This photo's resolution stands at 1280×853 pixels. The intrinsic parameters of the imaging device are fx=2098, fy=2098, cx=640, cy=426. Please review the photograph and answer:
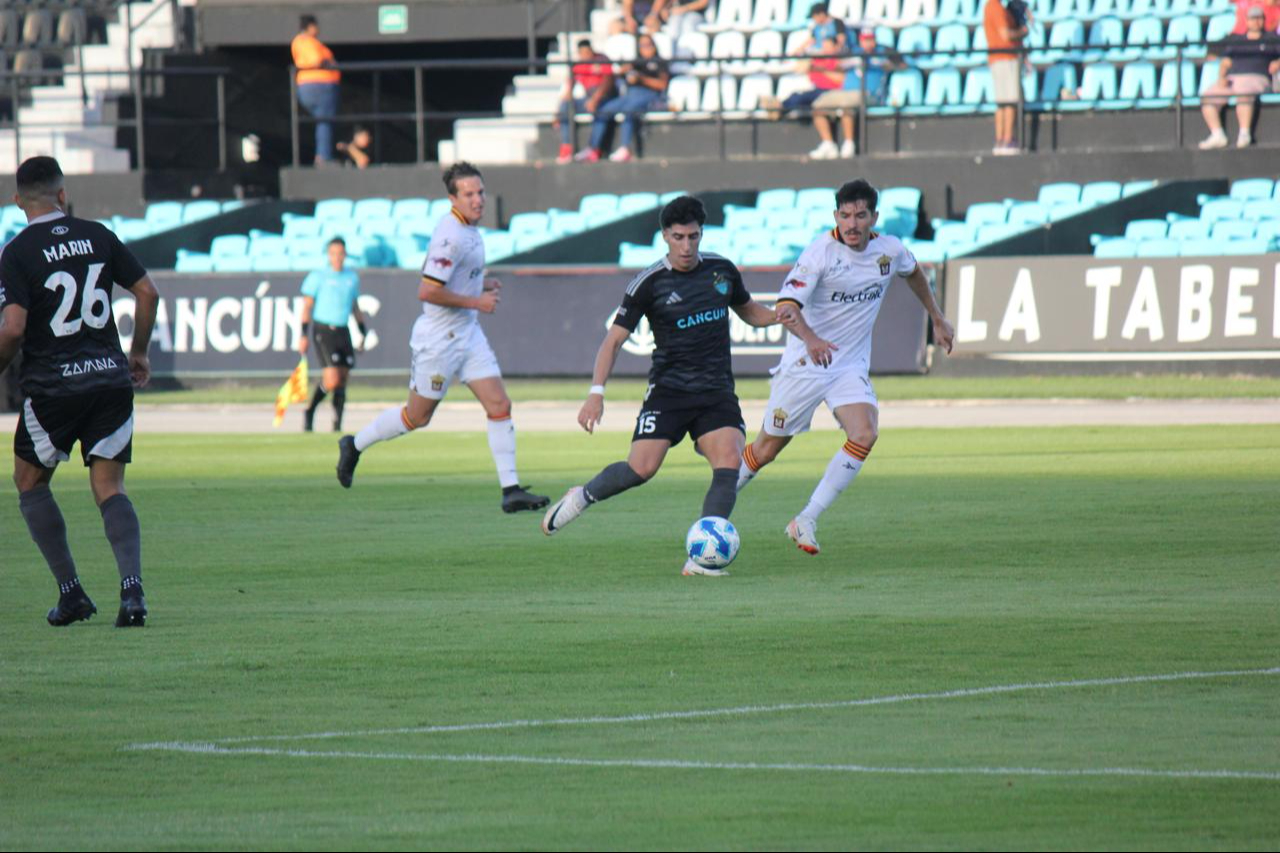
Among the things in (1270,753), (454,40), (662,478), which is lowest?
(662,478)

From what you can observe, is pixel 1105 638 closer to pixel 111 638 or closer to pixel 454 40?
pixel 111 638

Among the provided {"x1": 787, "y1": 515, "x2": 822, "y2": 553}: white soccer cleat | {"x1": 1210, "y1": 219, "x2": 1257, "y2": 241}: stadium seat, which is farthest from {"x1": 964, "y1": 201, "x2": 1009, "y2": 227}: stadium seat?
{"x1": 787, "y1": 515, "x2": 822, "y2": 553}: white soccer cleat

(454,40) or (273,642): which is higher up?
(454,40)

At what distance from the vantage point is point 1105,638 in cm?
873

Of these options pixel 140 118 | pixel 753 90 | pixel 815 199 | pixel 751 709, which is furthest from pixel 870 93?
pixel 751 709

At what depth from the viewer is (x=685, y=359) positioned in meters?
11.4

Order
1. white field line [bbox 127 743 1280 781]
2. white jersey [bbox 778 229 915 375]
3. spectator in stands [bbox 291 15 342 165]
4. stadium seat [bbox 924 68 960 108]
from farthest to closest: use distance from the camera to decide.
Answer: spectator in stands [bbox 291 15 342 165], stadium seat [bbox 924 68 960 108], white jersey [bbox 778 229 915 375], white field line [bbox 127 743 1280 781]

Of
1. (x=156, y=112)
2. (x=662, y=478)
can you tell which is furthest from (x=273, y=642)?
(x=156, y=112)

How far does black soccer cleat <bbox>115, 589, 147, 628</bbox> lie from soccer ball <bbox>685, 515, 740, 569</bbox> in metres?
2.95

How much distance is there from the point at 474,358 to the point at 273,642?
20.0 ft

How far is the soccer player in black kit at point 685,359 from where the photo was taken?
445 inches

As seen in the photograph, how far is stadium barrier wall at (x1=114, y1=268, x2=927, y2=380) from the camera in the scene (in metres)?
27.3

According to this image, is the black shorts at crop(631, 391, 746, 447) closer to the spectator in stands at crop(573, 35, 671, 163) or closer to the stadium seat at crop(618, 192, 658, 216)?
the stadium seat at crop(618, 192, 658, 216)

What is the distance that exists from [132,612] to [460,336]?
19.0ft
